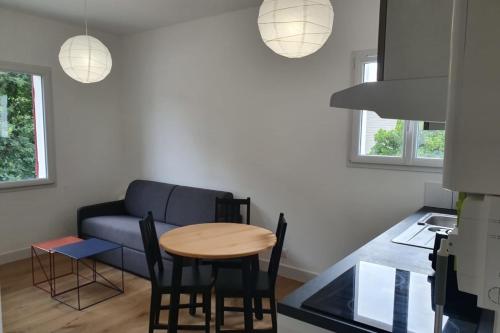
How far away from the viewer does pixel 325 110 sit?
10.7ft

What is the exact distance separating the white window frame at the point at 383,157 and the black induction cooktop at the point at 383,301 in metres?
1.56

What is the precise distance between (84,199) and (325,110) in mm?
3346

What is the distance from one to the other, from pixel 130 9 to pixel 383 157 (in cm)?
293

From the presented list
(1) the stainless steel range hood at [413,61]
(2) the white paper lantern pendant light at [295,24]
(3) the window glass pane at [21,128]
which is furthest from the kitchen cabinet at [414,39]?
(3) the window glass pane at [21,128]

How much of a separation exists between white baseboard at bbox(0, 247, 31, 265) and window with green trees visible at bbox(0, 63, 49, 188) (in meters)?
0.77

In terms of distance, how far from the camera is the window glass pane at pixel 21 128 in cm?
396

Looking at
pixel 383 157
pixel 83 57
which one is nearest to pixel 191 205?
pixel 83 57

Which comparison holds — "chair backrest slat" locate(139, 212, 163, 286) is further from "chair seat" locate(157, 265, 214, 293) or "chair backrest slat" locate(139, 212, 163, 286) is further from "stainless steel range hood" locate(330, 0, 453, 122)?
"stainless steel range hood" locate(330, 0, 453, 122)

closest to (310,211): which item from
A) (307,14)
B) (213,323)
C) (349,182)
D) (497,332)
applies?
(349,182)

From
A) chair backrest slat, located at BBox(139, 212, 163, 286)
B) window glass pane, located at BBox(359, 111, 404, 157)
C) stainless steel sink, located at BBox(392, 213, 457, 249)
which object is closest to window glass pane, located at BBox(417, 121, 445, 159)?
window glass pane, located at BBox(359, 111, 404, 157)

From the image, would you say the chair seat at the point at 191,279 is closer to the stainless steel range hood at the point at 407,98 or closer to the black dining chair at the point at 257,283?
the black dining chair at the point at 257,283

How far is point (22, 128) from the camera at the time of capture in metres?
4.12

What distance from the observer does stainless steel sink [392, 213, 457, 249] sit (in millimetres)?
1944

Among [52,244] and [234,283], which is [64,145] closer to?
[52,244]
